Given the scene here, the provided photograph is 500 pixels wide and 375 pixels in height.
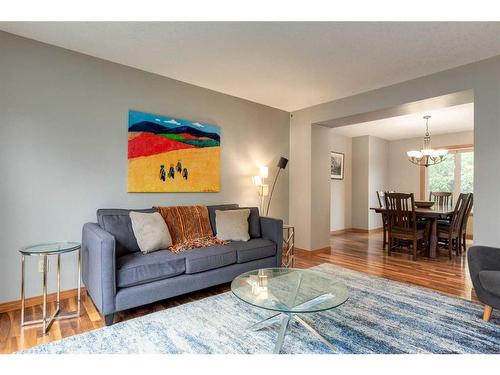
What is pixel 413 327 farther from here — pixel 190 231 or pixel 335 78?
pixel 335 78

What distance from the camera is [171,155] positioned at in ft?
10.8

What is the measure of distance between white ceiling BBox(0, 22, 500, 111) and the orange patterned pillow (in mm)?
1590

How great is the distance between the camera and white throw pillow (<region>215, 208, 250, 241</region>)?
3086 mm

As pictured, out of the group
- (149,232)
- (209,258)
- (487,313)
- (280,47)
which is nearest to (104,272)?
(149,232)

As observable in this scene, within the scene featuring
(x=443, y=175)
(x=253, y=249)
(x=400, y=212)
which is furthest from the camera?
(x=443, y=175)

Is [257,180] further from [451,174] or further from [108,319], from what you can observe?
[451,174]

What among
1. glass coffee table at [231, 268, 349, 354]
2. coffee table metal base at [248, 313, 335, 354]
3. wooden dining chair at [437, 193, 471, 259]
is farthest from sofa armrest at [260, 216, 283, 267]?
wooden dining chair at [437, 193, 471, 259]

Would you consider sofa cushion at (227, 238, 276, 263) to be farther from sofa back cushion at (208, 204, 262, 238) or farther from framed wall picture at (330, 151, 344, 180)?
framed wall picture at (330, 151, 344, 180)

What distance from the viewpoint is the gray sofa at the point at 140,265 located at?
6.75 ft

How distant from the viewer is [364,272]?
3.44 metres

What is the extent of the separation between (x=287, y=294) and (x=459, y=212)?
3987 millimetres

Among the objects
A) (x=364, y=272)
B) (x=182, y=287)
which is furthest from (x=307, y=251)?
(x=182, y=287)

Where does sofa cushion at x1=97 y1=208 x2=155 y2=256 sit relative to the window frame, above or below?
below

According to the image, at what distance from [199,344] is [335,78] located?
305 centimetres
